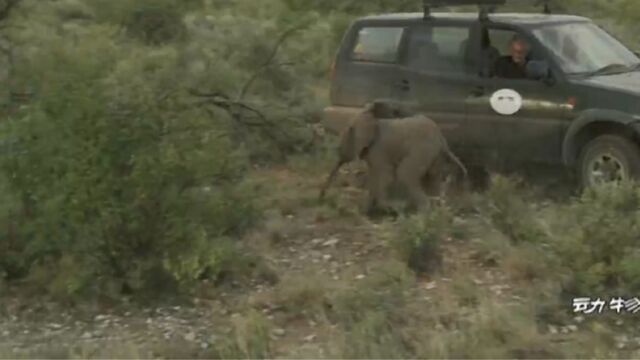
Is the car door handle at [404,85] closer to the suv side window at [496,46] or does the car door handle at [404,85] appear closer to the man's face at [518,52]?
the suv side window at [496,46]

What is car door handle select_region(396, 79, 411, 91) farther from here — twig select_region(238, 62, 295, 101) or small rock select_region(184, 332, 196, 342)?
small rock select_region(184, 332, 196, 342)

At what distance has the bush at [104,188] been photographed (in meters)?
7.80

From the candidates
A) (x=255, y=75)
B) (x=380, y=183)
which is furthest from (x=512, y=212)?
(x=255, y=75)

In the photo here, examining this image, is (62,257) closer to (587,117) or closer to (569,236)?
(569,236)

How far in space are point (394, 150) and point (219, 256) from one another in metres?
2.71

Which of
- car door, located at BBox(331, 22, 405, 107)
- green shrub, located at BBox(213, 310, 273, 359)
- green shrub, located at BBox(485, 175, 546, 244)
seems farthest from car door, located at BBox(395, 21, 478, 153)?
green shrub, located at BBox(213, 310, 273, 359)

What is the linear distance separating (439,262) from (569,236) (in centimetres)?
107

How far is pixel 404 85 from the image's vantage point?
448 inches

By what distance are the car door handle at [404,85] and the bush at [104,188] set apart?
357 cm

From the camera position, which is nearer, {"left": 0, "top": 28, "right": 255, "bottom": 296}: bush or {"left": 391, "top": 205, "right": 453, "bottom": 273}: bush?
{"left": 0, "top": 28, "right": 255, "bottom": 296}: bush

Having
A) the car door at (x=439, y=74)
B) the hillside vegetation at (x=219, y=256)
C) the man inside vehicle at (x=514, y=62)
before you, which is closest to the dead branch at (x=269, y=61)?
the car door at (x=439, y=74)

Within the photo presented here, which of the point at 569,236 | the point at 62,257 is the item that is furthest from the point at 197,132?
the point at 569,236

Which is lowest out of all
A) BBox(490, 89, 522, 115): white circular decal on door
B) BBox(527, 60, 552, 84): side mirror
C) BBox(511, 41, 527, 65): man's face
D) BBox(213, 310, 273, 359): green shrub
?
BBox(213, 310, 273, 359): green shrub

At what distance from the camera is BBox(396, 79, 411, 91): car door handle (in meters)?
11.4
